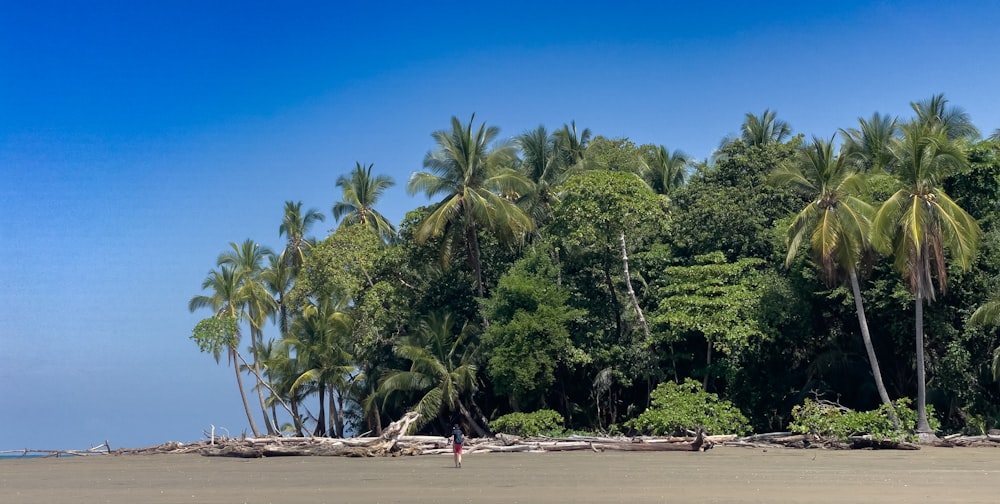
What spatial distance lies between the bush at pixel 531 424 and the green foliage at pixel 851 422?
8097 millimetres

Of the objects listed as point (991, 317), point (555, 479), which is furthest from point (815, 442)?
point (555, 479)

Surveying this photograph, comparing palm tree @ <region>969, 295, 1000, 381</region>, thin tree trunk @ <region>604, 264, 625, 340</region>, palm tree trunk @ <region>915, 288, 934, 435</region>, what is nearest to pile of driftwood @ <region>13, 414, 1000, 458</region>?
palm tree trunk @ <region>915, 288, 934, 435</region>

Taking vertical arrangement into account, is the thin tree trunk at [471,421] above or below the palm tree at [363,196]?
below

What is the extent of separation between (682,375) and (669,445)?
7959 mm

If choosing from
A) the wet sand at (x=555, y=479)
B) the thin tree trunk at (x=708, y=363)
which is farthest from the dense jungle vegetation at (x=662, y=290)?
the wet sand at (x=555, y=479)

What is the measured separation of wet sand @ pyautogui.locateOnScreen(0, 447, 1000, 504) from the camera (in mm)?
12938

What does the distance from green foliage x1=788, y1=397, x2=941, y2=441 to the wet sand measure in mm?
1093

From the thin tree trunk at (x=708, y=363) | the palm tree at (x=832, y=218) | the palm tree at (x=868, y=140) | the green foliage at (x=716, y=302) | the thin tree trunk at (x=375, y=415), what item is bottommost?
the thin tree trunk at (x=375, y=415)

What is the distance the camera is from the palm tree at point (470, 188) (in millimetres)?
31094

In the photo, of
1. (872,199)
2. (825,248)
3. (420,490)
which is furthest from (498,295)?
(420,490)

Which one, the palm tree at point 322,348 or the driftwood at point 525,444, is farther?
the palm tree at point 322,348

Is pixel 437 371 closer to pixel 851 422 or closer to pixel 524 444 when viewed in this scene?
pixel 524 444

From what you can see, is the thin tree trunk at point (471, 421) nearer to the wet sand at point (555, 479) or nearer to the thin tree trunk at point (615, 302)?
the thin tree trunk at point (615, 302)

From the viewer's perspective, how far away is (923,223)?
916 inches
